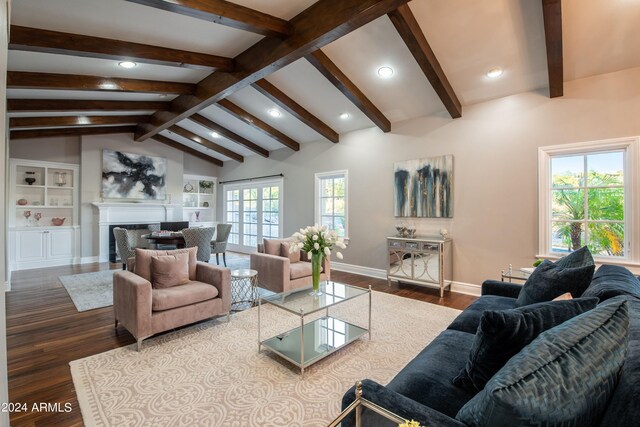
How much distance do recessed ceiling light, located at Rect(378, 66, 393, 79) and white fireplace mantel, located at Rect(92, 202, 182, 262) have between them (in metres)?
6.54

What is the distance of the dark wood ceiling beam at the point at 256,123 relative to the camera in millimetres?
5516

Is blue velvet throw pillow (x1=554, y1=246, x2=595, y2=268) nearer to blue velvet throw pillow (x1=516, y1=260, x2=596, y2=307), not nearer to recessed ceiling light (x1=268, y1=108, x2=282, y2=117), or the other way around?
blue velvet throw pillow (x1=516, y1=260, x2=596, y2=307)

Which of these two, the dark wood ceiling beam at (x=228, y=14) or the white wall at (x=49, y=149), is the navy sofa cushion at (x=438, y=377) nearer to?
the dark wood ceiling beam at (x=228, y=14)

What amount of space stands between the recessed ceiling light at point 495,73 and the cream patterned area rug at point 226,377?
123 inches

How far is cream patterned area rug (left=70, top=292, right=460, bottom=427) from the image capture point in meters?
1.88

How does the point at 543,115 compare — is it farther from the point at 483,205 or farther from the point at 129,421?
the point at 129,421

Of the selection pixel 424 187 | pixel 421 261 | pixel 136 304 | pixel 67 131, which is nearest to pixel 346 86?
pixel 424 187

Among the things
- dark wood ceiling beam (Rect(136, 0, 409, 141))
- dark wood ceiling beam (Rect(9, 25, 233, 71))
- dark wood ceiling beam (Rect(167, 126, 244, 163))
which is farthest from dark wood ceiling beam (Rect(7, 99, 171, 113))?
dark wood ceiling beam (Rect(9, 25, 233, 71))

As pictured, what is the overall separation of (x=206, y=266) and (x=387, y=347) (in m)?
2.08

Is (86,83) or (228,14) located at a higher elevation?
(228,14)

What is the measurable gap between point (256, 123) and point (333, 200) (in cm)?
220

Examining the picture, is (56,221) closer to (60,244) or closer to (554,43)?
(60,244)

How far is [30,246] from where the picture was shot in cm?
618

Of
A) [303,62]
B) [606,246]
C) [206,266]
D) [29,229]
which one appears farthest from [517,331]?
[29,229]
